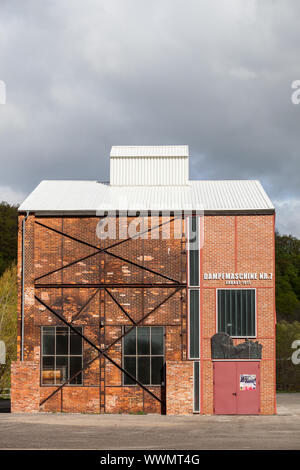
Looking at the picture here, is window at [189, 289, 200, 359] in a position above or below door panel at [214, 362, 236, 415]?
above

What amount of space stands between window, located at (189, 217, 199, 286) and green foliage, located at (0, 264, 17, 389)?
1995cm

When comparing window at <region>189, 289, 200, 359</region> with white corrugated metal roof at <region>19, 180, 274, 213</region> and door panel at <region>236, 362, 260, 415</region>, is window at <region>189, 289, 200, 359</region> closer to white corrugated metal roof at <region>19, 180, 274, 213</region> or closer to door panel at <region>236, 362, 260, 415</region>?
door panel at <region>236, 362, 260, 415</region>

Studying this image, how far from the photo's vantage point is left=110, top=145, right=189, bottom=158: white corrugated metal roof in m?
36.3

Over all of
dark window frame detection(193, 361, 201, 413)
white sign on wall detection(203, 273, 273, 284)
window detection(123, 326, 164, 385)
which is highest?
white sign on wall detection(203, 273, 273, 284)

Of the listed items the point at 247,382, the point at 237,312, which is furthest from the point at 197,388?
the point at 237,312

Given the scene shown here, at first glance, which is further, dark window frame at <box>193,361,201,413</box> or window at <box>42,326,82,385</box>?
window at <box>42,326,82,385</box>

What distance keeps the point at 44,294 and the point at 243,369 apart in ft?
32.4

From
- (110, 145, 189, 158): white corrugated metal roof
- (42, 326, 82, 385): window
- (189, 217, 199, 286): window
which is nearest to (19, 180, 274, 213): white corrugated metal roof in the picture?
(189, 217, 199, 286): window

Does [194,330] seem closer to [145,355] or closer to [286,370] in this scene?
[145,355]

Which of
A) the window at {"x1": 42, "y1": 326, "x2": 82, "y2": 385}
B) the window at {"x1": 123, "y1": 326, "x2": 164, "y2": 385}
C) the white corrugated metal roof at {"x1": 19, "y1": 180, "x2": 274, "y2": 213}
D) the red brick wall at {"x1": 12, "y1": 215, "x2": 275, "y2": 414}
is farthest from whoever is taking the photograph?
the white corrugated metal roof at {"x1": 19, "y1": 180, "x2": 274, "y2": 213}

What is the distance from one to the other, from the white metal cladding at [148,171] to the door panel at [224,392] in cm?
1074

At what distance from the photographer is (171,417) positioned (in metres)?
29.1
